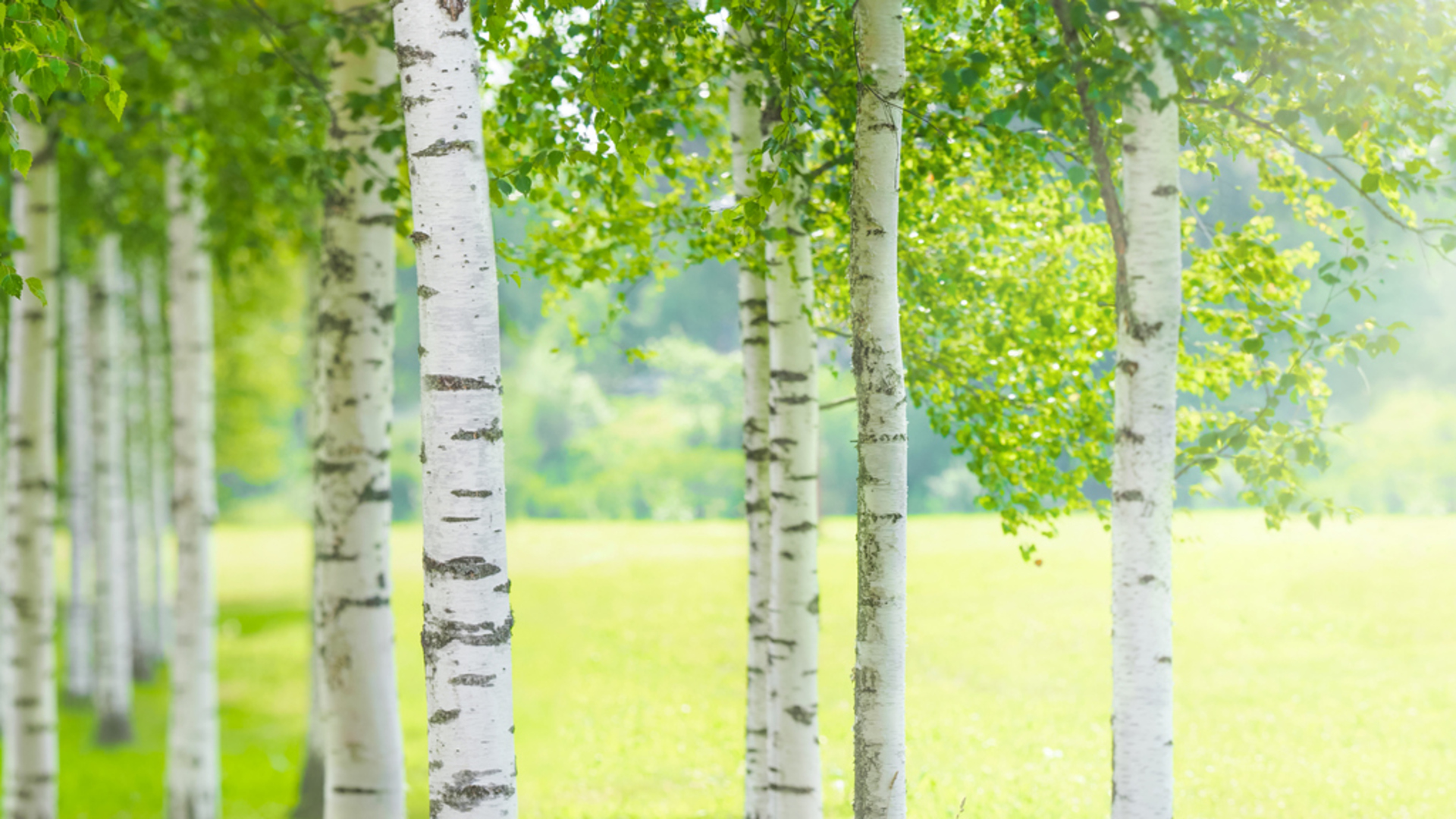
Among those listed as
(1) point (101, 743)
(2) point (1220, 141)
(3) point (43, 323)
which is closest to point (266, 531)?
(1) point (101, 743)

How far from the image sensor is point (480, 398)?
10.0 ft

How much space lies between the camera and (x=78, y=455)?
10.5 metres

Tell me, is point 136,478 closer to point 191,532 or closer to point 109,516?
point 109,516

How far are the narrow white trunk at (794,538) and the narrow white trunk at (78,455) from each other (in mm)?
8838

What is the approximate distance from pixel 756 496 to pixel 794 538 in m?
0.52

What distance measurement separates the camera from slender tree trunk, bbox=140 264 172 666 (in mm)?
14566

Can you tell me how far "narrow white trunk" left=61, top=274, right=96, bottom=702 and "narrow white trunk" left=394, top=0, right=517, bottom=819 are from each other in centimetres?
929

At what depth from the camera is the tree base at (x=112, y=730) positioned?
38.4ft

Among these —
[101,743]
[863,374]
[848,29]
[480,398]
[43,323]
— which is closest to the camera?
[480,398]

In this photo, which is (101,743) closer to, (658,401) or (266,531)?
(658,401)

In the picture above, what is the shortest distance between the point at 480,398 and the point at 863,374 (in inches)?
54.7

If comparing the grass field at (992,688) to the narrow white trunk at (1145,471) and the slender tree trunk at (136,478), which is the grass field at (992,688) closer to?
the slender tree trunk at (136,478)

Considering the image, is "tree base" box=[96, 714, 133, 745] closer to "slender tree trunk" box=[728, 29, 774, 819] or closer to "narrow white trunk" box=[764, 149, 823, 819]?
"slender tree trunk" box=[728, 29, 774, 819]

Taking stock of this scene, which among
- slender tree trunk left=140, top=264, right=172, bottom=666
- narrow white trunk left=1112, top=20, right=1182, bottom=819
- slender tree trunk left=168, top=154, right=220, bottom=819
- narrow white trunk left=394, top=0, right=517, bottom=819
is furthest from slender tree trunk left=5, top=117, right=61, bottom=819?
slender tree trunk left=140, top=264, right=172, bottom=666
